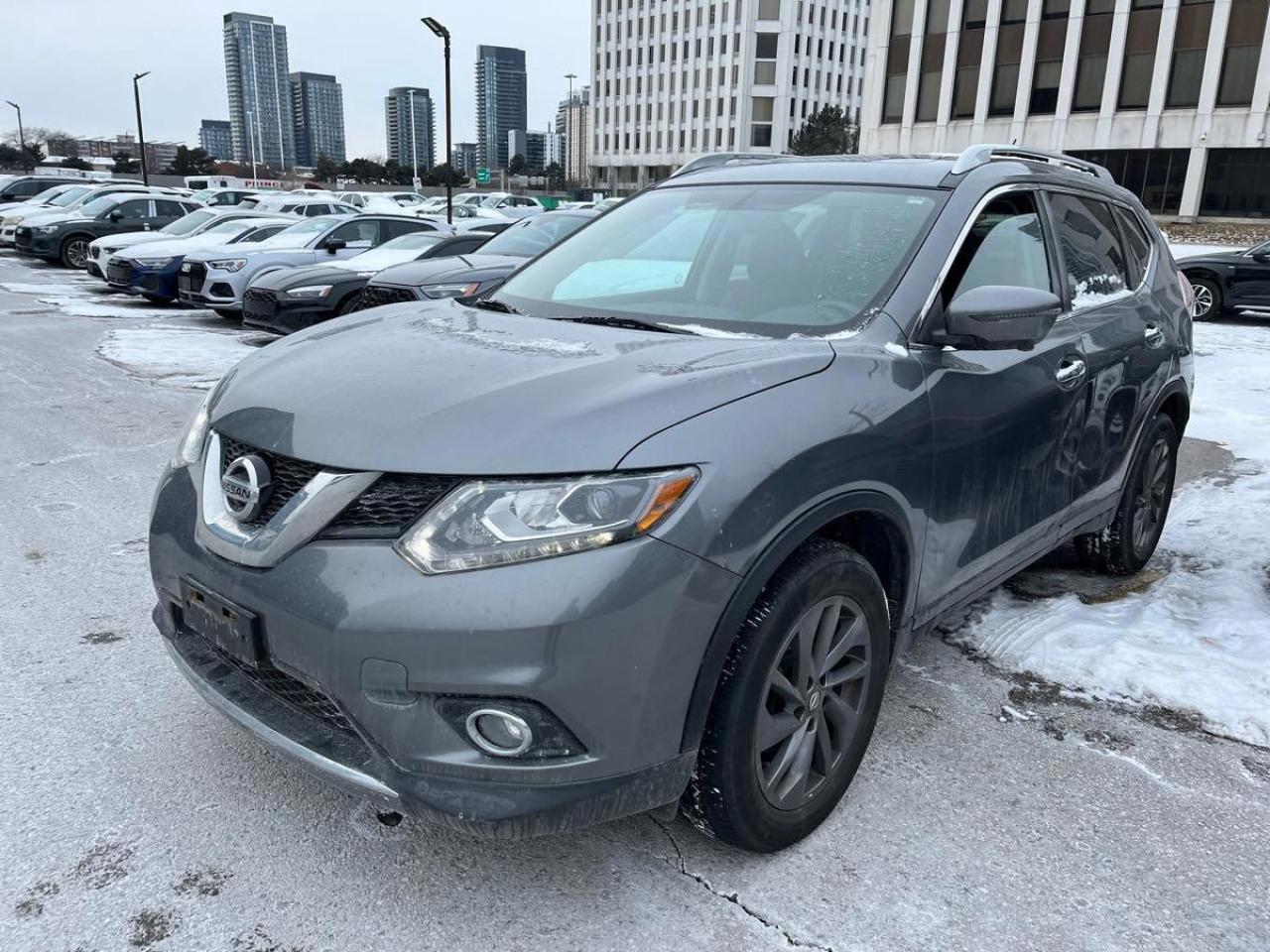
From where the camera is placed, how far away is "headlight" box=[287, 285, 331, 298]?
1066 centimetres

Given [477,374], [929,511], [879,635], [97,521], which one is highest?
[477,374]

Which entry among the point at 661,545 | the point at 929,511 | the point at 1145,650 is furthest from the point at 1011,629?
the point at 661,545

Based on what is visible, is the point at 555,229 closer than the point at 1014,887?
No

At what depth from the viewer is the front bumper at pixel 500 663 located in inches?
76.4

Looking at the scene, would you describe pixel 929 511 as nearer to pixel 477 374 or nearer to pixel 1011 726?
pixel 1011 726

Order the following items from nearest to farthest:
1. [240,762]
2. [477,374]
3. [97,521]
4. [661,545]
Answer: [661,545], [477,374], [240,762], [97,521]

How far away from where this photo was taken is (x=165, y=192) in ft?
78.8

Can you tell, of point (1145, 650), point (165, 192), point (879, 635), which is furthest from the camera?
point (165, 192)

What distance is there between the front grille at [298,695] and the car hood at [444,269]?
23.5ft

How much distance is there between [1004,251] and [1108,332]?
761 mm

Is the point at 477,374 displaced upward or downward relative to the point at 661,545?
upward

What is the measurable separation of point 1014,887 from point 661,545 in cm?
130

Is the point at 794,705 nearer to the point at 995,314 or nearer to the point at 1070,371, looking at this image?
the point at 995,314

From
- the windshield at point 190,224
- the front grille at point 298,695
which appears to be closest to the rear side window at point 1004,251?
the front grille at point 298,695
